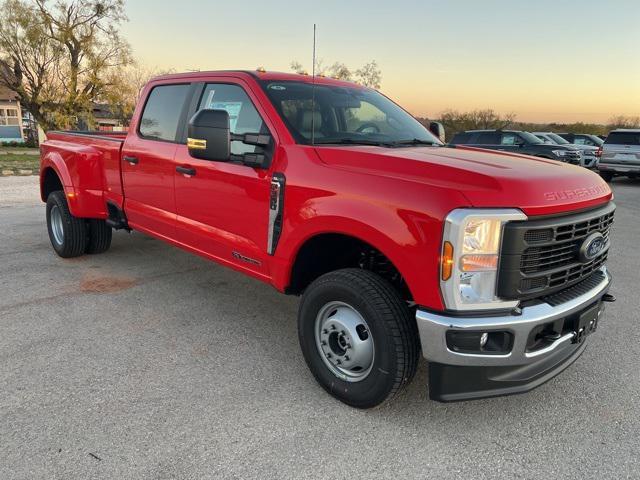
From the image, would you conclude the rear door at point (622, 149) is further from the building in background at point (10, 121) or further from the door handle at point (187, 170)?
the building in background at point (10, 121)

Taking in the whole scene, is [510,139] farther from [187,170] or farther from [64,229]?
[187,170]

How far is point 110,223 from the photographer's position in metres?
5.16

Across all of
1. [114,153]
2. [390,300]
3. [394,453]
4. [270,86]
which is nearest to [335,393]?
[394,453]

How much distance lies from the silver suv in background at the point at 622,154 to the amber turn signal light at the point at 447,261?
1544cm

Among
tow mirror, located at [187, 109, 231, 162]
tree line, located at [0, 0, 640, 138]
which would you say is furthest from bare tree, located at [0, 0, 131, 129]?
tow mirror, located at [187, 109, 231, 162]

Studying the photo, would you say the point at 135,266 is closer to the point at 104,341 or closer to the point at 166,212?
the point at 166,212

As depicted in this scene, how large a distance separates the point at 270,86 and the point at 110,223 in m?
2.59

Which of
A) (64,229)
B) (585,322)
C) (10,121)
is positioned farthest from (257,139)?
(10,121)

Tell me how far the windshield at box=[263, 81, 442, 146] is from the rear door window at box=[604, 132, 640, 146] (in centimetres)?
1412

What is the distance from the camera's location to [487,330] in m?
2.33

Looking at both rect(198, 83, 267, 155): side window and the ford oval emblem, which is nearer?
the ford oval emblem

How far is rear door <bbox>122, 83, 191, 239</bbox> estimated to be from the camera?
4.13 metres

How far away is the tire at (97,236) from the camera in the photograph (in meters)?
5.74

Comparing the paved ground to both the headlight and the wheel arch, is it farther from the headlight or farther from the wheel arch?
the headlight
